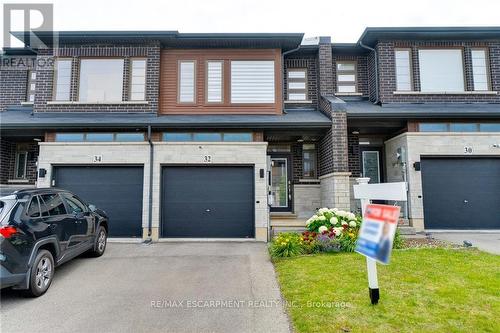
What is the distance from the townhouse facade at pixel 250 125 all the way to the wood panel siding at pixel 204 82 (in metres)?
0.04

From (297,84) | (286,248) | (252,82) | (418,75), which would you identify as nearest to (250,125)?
(252,82)

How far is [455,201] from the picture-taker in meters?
9.87

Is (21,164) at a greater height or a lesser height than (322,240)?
greater

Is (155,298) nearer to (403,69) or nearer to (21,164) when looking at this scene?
(21,164)

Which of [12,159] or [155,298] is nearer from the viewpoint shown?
[155,298]

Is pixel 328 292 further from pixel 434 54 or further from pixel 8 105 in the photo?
pixel 8 105

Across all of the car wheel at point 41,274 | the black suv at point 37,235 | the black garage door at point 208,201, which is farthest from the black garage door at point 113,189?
the car wheel at point 41,274

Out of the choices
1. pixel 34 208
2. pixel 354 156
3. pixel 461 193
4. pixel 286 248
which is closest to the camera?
pixel 34 208

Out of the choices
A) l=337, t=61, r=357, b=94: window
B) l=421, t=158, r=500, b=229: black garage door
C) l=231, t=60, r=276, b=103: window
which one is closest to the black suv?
l=231, t=60, r=276, b=103: window

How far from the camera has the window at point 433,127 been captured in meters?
9.87

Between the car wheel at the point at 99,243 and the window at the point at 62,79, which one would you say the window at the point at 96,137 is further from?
the car wheel at the point at 99,243

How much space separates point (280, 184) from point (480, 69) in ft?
28.8

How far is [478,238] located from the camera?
8.74 m

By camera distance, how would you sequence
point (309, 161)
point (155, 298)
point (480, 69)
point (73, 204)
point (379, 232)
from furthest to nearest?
point (309, 161) → point (480, 69) → point (73, 204) → point (155, 298) → point (379, 232)
